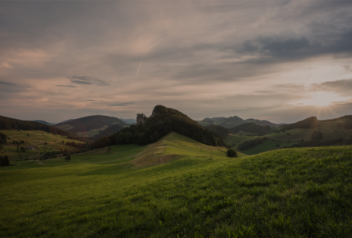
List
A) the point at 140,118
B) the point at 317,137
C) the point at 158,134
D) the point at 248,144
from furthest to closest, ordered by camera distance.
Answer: the point at 317,137 < the point at 248,144 < the point at 140,118 < the point at 158,134

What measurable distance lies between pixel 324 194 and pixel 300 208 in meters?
1.37

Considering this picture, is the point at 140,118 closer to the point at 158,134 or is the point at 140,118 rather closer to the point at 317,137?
the point at 158,134

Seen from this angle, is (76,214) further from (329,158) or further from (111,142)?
(111,142)

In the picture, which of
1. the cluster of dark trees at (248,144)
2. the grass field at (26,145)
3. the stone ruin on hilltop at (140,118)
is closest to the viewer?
the grass field at (26,145)

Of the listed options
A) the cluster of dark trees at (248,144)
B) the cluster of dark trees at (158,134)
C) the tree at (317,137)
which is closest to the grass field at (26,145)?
the cluster of dark trees at (158,134)

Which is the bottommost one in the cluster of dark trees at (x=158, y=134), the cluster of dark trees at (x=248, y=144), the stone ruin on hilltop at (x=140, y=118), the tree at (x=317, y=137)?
the cluster of dark trees at (x=248, y=144)

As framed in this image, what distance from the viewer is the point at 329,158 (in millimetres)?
8438

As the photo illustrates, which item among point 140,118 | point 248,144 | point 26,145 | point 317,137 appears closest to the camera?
point 26,145

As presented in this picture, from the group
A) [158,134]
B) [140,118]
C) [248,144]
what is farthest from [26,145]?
[248,144]

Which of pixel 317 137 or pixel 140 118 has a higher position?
pixel 140 118

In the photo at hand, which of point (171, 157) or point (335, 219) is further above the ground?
point (335, 219)

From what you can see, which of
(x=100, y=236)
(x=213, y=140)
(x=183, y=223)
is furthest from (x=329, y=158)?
(x=213, y=140)

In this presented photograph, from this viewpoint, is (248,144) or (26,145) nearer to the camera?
(26,145)

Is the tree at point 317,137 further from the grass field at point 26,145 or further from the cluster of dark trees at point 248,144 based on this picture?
the grass field at point 26,145
